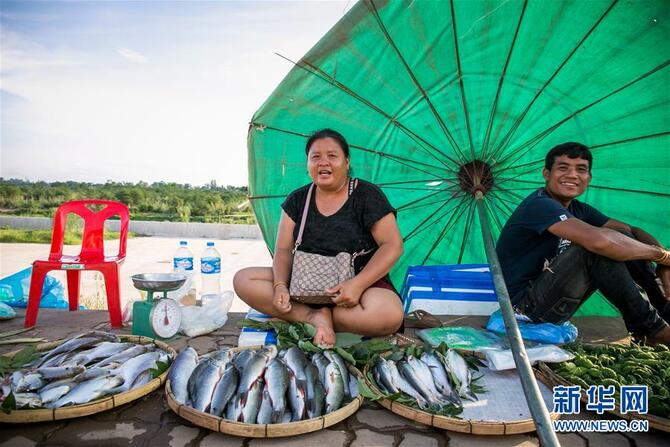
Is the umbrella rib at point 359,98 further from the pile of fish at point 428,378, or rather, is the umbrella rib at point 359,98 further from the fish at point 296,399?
the fish at point 296,399

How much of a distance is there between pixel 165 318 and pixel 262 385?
1408 millimetres

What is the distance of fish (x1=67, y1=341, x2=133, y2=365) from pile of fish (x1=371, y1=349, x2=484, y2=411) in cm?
153

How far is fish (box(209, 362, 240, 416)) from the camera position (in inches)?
73.9

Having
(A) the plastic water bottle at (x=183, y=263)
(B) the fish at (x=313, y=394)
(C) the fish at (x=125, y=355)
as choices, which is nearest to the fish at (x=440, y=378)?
(B) the fish at (x=313, y=394)

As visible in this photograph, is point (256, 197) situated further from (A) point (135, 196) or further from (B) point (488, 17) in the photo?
(A) point (135, 196)

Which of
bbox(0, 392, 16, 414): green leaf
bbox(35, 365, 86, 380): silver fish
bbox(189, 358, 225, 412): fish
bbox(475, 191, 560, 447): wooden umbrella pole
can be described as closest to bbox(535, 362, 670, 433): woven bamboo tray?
bbox(475, 191, 560, 447): wooden umbrella pole

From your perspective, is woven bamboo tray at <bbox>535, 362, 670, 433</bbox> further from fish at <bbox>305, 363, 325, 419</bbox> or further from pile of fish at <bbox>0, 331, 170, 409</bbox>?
pile of fish at <bbox>0, 331, 170, 409</bbox>

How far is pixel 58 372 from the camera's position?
6.85 feet

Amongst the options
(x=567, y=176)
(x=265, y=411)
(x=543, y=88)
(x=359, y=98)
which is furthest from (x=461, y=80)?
(x=265, y=411)

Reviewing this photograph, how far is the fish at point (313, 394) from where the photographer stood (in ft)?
6.25

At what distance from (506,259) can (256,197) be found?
92.2 inches

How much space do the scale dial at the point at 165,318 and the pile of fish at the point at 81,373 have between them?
1.33ft

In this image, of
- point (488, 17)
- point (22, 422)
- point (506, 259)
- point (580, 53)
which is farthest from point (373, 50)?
point (22, 422)

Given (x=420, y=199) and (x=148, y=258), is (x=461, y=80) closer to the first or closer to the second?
(x=420, y=199)
